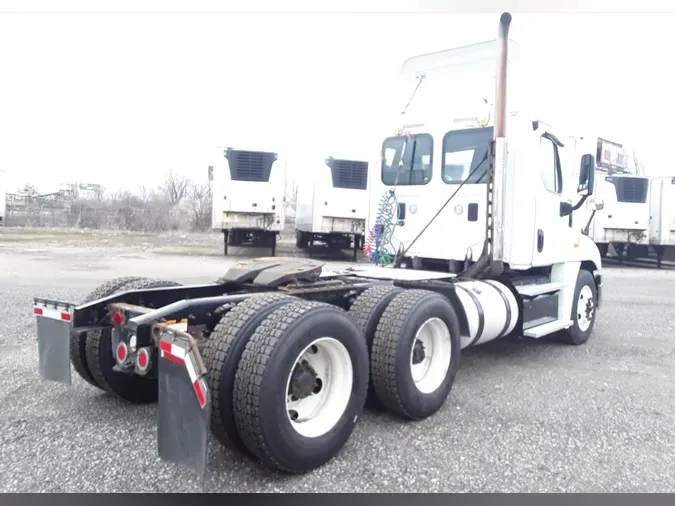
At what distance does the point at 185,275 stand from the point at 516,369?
28.2 feet

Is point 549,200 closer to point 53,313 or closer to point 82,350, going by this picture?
point 82,350

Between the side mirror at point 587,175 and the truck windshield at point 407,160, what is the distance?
190cm

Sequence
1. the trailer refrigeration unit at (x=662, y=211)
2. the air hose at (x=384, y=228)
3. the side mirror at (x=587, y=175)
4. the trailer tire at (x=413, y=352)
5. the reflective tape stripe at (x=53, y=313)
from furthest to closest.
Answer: the trailer refrigeration unit at (x=662, y=211) → the air hose at (x=384, y=228) → the side mirror at (x=587, y=175) → the trailer tire at (x=413, y=352) → the reflective tape stripe at (x=53, y=313)

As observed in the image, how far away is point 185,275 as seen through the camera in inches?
486

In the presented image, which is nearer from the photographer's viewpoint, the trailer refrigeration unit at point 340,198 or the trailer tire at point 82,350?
the trailer tire at point 82,350

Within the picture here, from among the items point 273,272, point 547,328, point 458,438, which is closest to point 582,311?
point 547,328

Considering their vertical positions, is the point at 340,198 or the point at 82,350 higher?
the point at 340,198

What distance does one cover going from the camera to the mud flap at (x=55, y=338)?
11.8 feet

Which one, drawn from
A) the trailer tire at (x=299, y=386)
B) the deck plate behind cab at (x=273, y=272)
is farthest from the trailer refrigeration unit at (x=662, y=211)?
the trailer tire at (x=299, y=386)

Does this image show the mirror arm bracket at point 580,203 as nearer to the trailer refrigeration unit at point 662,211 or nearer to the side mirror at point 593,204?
the side mirror at point 593,204

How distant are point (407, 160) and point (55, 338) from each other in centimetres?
429

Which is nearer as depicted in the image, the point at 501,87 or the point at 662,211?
the point at 501,87

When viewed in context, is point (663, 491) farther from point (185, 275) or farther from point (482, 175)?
point (185, 275)

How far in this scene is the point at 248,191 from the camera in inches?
707
